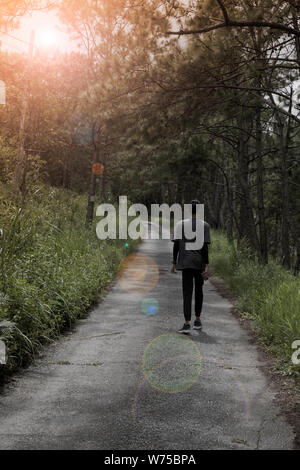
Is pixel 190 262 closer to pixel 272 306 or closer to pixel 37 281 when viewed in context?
pixel 272 306

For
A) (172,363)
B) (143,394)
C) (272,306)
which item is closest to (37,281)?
(172,363)

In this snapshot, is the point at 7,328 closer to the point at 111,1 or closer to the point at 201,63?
the point at 111,1

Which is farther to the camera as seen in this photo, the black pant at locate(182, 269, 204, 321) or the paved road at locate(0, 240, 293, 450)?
the black pant at locate(182, 269, 204, 321)

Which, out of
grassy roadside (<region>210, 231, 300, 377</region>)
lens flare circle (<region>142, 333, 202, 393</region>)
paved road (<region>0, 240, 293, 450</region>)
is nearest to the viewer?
paved road (<region>0, 240, 293, 450</region>)

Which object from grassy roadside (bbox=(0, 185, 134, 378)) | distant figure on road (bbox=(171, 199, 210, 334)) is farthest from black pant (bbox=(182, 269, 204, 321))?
grassy roadside (bbox=(0, 185, 134, 378))

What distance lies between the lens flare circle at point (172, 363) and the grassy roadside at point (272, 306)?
44.3 inches

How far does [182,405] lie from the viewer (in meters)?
4.72

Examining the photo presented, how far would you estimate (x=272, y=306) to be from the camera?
324 inches

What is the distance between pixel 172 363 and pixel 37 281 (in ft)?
9.13

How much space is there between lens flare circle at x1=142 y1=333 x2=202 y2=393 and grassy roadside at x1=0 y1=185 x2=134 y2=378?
145 centimetres

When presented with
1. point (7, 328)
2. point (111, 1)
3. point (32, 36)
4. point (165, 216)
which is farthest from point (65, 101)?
point (165, 216)

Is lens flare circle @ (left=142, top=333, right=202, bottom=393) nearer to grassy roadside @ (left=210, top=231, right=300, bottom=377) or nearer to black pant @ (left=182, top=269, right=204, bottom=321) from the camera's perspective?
black pant @ (left=182, top=269, right=204, bottom=321)

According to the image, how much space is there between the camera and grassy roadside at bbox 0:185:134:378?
611 cm

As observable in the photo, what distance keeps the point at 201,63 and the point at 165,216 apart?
217ft
